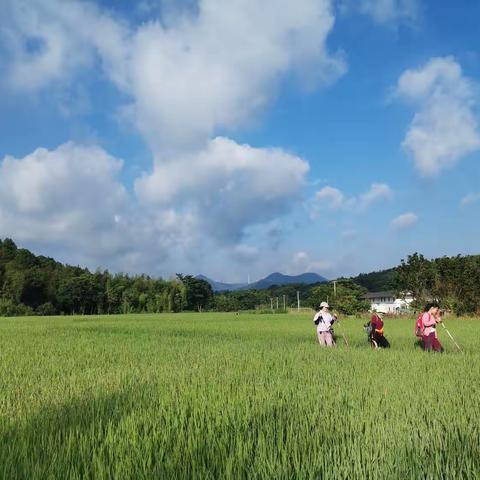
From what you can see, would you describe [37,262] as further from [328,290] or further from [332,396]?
[332,396]

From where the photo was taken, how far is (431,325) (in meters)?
11.0

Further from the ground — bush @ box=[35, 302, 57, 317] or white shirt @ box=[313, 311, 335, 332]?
bush @ box=[35, 302, 57, 317]

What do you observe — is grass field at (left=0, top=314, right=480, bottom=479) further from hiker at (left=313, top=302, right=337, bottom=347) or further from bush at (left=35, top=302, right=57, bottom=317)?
bush at (left=35, top=302, right=57, bottom=317)

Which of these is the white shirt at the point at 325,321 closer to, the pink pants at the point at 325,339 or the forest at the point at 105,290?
the pink pants at the point at 325,339

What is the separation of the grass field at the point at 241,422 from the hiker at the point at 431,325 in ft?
11.5

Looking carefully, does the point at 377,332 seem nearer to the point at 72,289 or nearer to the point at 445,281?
the point at 445,281

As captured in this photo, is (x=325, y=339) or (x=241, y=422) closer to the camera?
(x=241, y=422)

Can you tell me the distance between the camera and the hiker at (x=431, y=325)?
35.7ft

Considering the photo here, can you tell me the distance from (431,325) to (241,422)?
26.6 ft

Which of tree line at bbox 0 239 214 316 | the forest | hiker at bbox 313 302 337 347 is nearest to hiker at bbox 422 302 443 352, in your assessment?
hiker at bbox 313 302 337 347

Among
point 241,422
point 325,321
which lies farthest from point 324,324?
point 241,422

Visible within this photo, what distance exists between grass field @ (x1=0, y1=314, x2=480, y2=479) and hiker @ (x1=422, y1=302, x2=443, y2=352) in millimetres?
3516

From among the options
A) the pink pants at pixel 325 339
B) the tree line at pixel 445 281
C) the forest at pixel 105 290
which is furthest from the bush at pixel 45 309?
the pink pants at pixel 325 339

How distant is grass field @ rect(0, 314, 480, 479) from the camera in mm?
2990
